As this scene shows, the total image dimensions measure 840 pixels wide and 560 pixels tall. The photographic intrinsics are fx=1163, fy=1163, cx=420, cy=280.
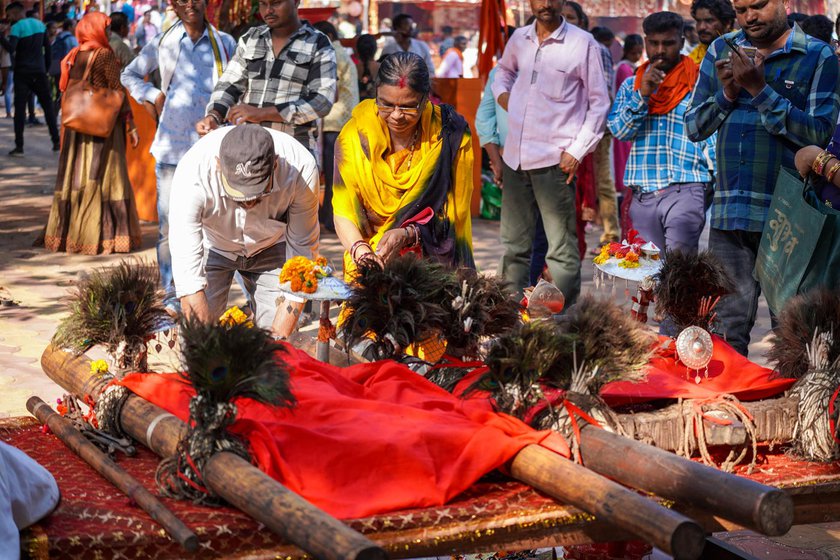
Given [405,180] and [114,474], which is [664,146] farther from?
[114,474]

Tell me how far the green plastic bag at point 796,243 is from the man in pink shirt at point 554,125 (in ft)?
7.28

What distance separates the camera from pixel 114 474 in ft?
10.3

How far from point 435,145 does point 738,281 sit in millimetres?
1371

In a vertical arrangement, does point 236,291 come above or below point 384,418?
below

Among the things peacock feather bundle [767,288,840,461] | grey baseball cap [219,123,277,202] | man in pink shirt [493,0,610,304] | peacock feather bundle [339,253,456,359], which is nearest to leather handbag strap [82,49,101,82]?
man in pink shirt [493,0,610,304]

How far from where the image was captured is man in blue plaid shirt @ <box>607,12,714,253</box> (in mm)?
5988

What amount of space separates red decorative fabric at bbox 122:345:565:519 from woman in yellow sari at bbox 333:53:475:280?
144cm

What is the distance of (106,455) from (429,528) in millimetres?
1009

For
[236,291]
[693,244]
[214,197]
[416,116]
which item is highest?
[416,116]

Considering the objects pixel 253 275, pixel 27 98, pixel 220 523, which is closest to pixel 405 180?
pixel 253 275

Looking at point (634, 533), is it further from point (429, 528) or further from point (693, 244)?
point (693, 244)

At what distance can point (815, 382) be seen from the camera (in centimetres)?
356

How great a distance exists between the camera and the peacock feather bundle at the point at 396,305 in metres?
3.99

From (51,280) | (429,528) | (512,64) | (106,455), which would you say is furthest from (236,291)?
(429,528)
